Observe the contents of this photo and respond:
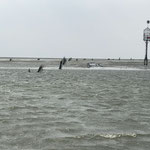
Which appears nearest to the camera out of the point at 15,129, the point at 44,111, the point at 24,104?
the point at 15,129

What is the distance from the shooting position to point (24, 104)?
72.3ft

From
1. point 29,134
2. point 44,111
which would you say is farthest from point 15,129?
point 44,111

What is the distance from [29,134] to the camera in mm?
13727

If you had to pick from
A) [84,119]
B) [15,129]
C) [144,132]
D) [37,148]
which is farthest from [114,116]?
[37,148]

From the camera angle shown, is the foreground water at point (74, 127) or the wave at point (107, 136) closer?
the foreground water at point (74, 127)

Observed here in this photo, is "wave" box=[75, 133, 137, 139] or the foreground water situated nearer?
the foreground water

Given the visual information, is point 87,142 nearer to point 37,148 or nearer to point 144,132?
point 37,148

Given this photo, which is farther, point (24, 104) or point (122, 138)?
point (24, 104)

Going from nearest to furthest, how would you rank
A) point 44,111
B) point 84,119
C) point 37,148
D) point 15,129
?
point 37,148 → point 15,129 → point 84,119 → point 44,111

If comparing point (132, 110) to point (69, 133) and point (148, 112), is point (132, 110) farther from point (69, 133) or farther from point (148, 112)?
point (69, 133)

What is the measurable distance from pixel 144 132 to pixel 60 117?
436 cm

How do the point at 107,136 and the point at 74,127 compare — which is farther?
the point at 74,127

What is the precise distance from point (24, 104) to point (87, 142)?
389 inches

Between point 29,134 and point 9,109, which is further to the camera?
point 9,109
